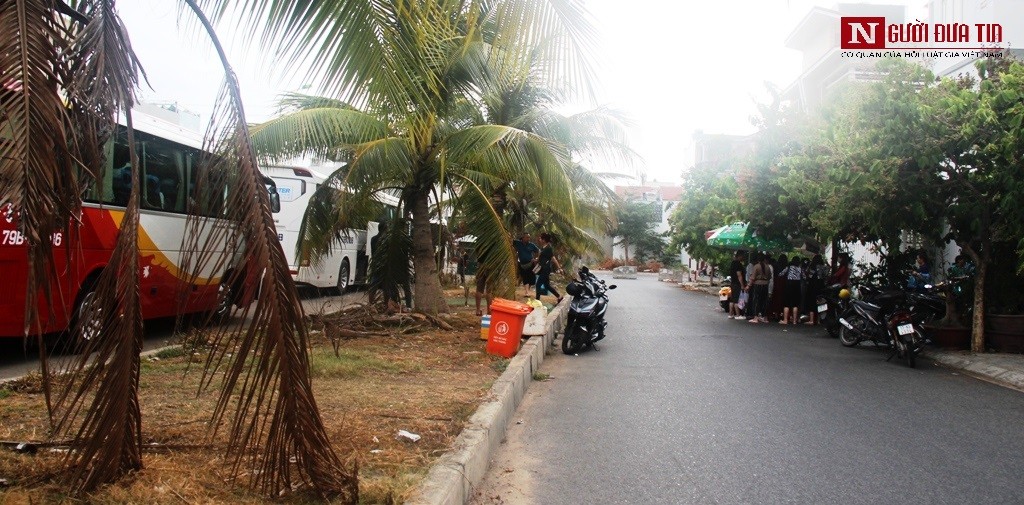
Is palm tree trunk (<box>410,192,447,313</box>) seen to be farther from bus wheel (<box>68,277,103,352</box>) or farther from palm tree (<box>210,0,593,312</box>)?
bus wheel (<box>68,277,103,352</box>)

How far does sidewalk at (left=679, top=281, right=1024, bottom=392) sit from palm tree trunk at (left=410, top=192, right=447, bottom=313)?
7848 mm

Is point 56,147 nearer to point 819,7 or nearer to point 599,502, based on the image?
point 599,502

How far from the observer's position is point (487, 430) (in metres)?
5.67

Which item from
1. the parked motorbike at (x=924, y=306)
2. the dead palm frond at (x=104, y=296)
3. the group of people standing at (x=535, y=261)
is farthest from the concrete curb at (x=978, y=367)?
the dead palm frond at (x=104, y=296)

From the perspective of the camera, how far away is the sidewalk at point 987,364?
9797 millimetres

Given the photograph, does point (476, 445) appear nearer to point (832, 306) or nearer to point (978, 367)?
point (978, 367)

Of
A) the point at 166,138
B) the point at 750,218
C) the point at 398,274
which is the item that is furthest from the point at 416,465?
the point at 750,218

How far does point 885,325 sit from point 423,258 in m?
7.33

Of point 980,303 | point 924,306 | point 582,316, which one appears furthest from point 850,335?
point 582,316

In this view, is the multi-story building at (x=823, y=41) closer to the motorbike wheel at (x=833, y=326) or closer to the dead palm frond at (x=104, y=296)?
the motorbike wheel at (x=833, y=326)

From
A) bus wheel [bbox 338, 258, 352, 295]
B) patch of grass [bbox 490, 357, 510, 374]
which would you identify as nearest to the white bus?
bus wheel [bbox 338, 258, 352, 295]

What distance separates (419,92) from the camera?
4.98 metres

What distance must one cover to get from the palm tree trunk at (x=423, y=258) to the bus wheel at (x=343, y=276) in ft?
31.6

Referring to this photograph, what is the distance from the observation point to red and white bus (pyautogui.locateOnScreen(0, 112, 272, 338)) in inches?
342
